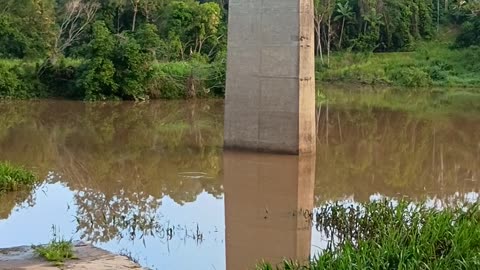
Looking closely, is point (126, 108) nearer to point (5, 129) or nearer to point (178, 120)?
point (178, 120)

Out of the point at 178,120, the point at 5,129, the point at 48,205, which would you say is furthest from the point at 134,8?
the point at 48,205

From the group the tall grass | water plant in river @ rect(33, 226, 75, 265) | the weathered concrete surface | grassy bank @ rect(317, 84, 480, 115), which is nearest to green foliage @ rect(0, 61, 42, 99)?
grassy bank @ rect(317, 84, 480, 115)

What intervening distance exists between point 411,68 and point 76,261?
3712 cm

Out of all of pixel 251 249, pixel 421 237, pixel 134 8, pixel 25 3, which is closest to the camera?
pixel 421 237

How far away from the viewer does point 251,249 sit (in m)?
7.89

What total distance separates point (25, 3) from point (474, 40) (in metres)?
26.6

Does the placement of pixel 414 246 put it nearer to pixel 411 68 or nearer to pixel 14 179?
pixel 14 179

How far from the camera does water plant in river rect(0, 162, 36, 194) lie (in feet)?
34.2

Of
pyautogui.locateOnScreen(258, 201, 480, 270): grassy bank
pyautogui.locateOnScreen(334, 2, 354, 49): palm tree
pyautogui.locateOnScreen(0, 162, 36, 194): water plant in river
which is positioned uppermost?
pyautogui.locateOnScreen(334, 2, 354, 49): palm tree

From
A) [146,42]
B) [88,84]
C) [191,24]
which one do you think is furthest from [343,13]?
[88,84]

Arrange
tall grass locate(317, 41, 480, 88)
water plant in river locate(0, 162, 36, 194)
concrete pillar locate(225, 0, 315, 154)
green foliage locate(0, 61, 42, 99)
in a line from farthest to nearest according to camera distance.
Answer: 1. tall grass locate(317, 41, 480, 88)
2. green foliage locate(0, 61, 42, 99)
3. concrete pillar locate(225, 0, 315, 154)
4. water plant in river locate(0, 162, 36, 194)

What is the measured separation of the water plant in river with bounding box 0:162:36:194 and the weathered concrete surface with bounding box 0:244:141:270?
12.4 feet

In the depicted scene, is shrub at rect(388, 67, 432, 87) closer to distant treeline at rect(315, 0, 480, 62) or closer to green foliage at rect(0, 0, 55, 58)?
distant treeline at rect(315, 0, 480, 62)

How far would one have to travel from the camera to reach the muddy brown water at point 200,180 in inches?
323
